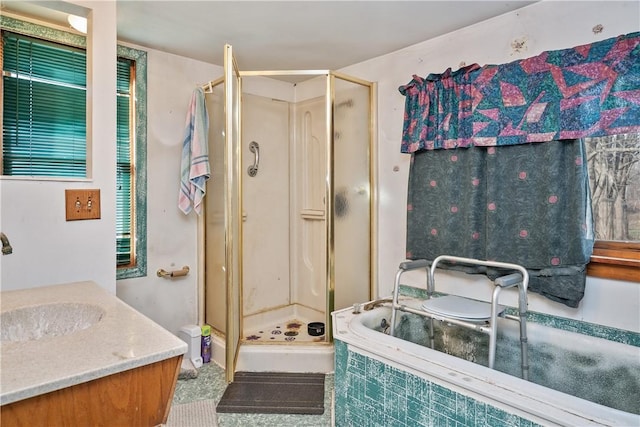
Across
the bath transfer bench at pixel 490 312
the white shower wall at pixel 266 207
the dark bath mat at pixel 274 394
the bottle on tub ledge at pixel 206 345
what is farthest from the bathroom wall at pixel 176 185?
the dark bath mat at pixel 274 394

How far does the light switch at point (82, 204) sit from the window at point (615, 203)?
91.0 inches

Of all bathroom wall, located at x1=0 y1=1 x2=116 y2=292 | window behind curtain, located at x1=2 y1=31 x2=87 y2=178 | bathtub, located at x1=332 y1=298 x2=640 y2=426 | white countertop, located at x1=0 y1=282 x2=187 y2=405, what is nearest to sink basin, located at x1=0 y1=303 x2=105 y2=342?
white countertop, located at x1=0 y1=282 x2=187 y2=405

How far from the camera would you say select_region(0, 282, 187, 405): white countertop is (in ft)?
2.49

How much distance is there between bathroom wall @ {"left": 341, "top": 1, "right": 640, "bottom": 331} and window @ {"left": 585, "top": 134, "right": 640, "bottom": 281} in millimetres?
83

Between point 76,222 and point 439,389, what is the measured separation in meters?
1.65

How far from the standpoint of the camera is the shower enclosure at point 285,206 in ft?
7.94

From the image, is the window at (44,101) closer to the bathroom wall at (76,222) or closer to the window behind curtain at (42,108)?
the window behind curtain at (42,108)

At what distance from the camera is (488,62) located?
2.14m

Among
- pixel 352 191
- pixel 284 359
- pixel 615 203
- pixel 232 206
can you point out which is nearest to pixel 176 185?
pixel 232 206

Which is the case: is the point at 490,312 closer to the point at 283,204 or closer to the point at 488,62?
the point at 488,62

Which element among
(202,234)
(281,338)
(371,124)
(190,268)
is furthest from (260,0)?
(281,338)

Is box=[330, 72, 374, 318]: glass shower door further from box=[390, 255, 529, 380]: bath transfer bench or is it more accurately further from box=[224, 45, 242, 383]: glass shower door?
box=[390, 255, 529, 380]: bath transfer bench

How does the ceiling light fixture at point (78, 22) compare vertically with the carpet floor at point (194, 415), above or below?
above

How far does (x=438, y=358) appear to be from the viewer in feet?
4.91
